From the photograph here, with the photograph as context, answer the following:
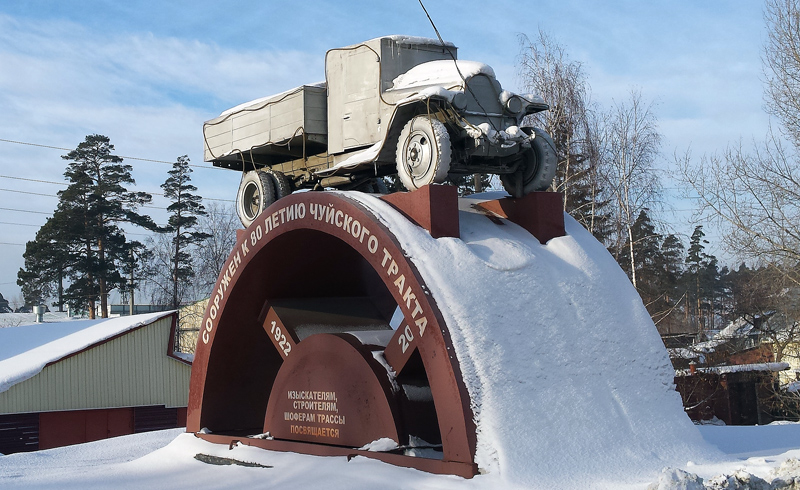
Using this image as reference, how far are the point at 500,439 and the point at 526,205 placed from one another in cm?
279

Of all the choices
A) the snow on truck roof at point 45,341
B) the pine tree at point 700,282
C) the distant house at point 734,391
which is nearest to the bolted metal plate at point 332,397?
the distant house at point 734,391

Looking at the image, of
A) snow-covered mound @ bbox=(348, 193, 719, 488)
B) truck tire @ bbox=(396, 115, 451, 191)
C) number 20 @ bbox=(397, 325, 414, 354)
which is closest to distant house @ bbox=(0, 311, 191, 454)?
number 20 @ bbox=(397, 325, 414, 354)

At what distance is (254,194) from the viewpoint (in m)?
11.1

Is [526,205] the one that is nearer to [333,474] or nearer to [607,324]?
[607,324]

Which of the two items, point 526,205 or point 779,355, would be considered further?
point 779,355

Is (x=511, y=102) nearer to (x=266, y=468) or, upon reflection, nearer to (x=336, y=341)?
(x=336, y=341)

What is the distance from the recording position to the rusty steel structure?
7102 millimetres

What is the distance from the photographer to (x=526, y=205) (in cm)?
848

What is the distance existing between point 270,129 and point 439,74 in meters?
2.67

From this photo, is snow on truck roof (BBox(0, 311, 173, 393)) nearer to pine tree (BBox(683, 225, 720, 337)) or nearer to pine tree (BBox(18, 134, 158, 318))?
pine tree (BBox(18, 134, 158, 318))

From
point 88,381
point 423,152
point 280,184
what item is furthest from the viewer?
point 88,381

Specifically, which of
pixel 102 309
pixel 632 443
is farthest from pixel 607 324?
pixel 102 309

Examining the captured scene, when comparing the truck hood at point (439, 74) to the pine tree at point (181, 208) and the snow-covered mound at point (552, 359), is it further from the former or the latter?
the pine tree at point (181, 208)

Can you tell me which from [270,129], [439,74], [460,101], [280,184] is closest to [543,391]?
[460,101]
